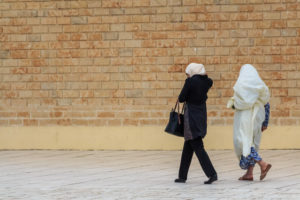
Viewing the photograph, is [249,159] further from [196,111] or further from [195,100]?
[195,100]

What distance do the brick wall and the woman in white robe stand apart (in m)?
4.29

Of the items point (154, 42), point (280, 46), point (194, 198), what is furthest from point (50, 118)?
point (194, 198)

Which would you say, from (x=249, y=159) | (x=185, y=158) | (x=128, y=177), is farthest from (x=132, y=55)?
(x=249, y=159)

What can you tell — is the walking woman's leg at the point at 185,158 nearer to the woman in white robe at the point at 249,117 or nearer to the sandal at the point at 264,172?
the woman in white robe at the point at 249,117

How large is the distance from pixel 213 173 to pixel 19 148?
6.20 m

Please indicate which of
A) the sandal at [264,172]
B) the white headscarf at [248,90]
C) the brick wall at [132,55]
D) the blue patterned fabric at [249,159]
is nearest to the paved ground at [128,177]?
the sandal at [264,172]

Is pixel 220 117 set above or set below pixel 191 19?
below

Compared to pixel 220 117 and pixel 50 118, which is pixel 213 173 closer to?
pixel 220 117

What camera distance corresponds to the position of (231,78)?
48.7 ft

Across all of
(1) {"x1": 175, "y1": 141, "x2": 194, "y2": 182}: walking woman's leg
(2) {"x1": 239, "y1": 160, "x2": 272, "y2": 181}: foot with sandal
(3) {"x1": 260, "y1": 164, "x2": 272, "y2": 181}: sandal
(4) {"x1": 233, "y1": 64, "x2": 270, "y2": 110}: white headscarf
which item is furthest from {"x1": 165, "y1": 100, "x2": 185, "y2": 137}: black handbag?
(3) {"x1": 260, "y1": 164, "x2": 272, "y2": 181}: sandal

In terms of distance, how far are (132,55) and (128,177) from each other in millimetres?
4499

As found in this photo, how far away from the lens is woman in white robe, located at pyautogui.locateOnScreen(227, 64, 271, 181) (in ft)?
Answer: 34.1

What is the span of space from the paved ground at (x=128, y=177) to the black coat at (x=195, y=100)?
75 centimetres

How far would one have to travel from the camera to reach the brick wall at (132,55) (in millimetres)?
14766
